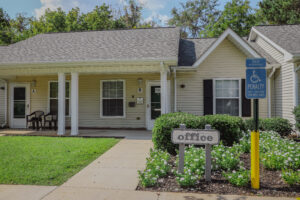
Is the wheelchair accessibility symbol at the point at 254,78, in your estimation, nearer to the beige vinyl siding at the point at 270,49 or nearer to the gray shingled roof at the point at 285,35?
the gray shingled roof at the point at 285,35

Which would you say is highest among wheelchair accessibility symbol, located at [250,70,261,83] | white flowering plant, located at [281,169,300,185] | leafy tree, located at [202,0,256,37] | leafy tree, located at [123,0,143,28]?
leafy tree, located at [123,0,143,28]

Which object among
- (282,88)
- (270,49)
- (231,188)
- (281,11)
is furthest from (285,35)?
(281,11)

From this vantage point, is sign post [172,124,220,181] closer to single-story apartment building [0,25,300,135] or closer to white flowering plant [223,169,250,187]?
white flowering plant [223,169,250,187]

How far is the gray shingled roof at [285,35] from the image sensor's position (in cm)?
835

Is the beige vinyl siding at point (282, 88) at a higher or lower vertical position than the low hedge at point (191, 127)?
higher

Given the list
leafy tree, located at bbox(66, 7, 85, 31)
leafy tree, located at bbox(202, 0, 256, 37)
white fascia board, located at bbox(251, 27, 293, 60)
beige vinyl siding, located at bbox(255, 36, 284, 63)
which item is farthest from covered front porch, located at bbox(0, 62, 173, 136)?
leafy tree, located at bbox(202, 0, 256, 37)

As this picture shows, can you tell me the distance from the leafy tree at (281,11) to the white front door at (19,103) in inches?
828

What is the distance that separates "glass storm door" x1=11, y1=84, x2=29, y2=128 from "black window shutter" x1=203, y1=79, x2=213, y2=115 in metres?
8.50

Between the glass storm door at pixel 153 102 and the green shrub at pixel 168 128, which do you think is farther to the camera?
the glass storm door at pixel 153 102

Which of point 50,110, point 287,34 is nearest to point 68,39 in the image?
point 50,110

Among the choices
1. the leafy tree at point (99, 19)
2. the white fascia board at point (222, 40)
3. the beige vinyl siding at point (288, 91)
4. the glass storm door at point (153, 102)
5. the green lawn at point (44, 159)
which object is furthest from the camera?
the leafy tree at point (99, 19)

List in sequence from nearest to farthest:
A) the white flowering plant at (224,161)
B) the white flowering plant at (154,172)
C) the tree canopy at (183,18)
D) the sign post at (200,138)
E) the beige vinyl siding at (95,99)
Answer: the white flowering plant at (154,172), the sign post at (200,138), the white flowering plant at (224,161), the beige vinyl siding at (95,99), the tree canopy at (183,18)

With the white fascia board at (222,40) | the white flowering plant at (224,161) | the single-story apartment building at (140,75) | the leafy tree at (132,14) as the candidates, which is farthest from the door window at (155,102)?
the leafy tree at (132,14)

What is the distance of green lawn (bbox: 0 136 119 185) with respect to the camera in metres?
4.17
